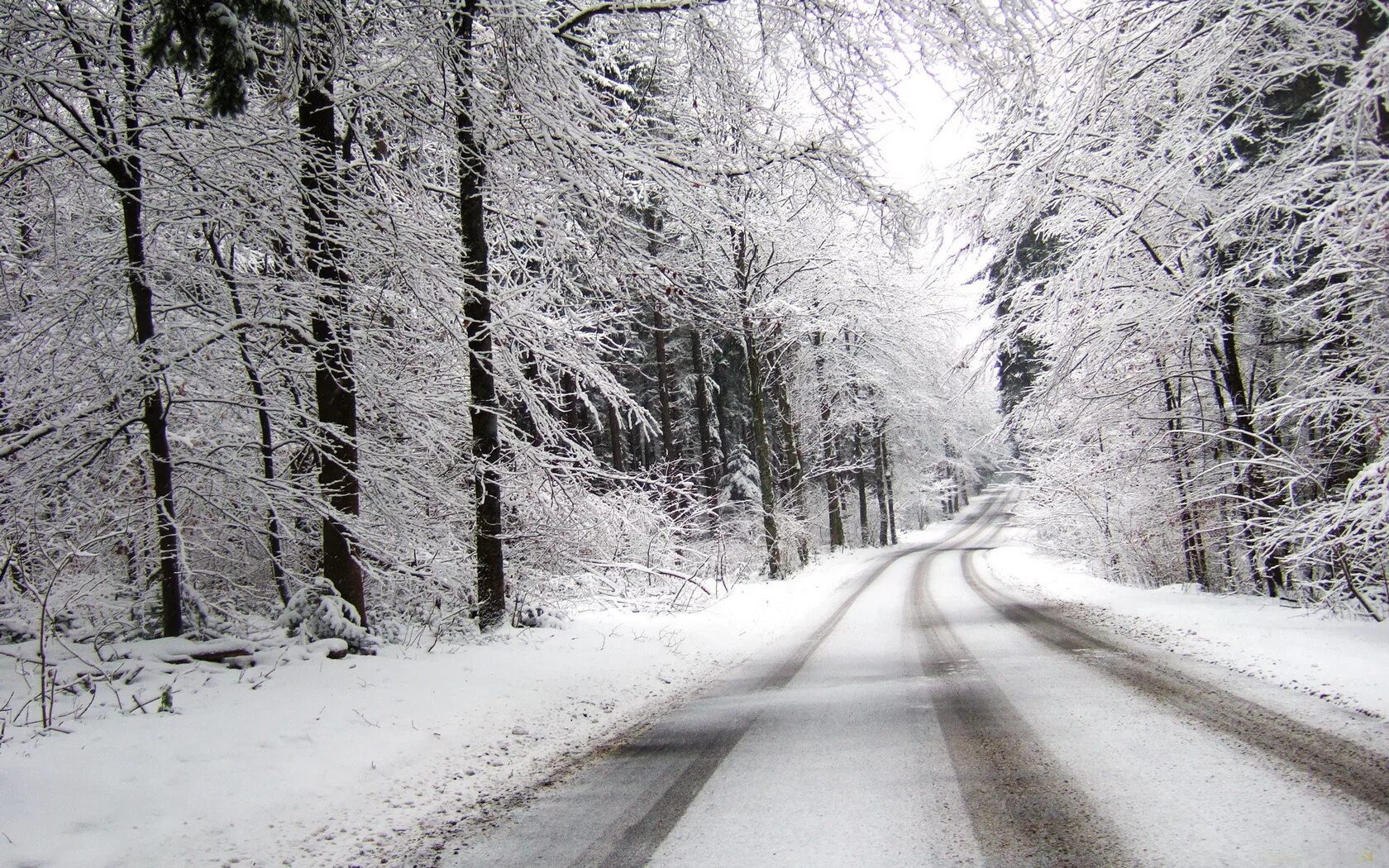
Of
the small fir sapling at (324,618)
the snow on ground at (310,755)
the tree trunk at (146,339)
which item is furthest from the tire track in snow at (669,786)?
the tree trunk at (146,339)

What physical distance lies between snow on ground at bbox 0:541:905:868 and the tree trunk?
1125 millimetres

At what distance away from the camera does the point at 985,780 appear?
161 inches

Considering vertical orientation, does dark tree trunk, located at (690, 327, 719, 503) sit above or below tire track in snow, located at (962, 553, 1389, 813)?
above

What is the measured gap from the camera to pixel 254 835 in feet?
12.5

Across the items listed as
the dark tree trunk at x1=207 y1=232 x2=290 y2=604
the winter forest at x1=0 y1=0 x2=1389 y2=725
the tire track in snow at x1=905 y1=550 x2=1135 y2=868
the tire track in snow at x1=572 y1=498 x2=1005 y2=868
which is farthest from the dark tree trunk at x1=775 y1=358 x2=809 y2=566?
the dark tree trunk at x1=207 y1=232 x2=290 y2=604

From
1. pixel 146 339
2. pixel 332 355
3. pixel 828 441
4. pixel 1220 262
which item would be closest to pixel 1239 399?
pixel 1220 262

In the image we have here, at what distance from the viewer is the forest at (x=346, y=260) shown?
6098mm

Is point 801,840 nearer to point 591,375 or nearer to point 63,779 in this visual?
point 63,779

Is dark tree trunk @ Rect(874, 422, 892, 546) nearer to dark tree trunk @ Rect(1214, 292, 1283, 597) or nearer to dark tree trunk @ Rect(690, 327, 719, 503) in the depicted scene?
dark tree trunk @ Rect(690, 327, 719, 503)

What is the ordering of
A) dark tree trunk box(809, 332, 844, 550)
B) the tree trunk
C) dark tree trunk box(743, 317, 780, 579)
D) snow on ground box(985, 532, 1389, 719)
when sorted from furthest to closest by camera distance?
dark tree trunk box(809, 332, 844, 550), dark tree trunk box(743, 317, 780, 579), the tree trunk, snow on ground box(985, 532, 1389, 719)

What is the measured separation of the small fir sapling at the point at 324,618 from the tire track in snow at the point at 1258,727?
6923 millimetres

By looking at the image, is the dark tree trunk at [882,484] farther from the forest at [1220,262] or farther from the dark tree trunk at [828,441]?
the forest at [1220,262]

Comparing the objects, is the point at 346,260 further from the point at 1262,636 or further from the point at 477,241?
the point at 1262,636

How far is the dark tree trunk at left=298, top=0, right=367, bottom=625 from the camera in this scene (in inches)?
267
